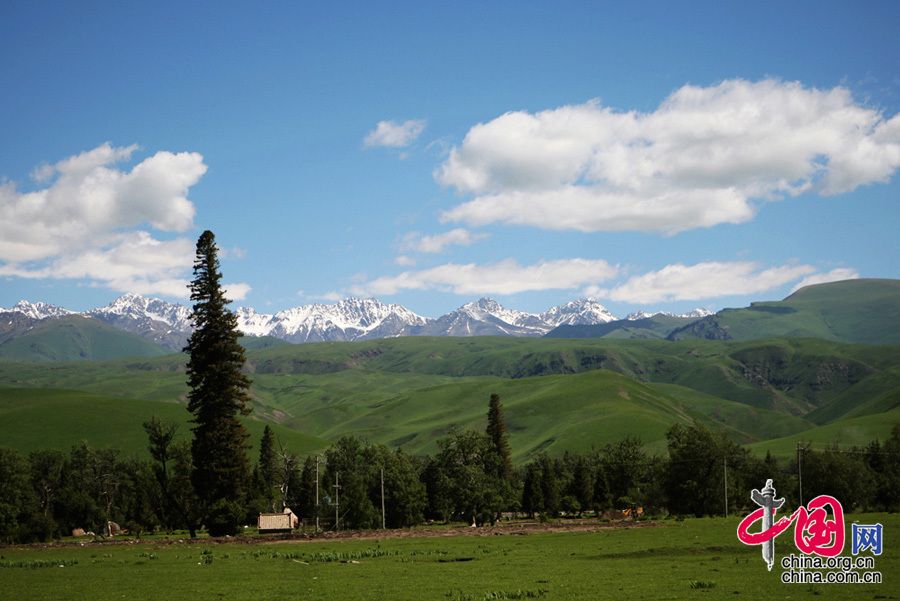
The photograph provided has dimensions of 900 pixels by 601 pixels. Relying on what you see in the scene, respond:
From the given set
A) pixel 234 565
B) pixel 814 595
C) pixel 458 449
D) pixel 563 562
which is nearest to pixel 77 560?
pixel 234 565

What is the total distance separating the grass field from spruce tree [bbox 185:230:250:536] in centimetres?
634

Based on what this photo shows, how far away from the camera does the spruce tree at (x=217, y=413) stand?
74812mm

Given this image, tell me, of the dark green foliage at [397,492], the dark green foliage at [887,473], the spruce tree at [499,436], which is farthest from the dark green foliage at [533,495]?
the dark green foliage at [887,473]

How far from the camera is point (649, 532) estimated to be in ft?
238

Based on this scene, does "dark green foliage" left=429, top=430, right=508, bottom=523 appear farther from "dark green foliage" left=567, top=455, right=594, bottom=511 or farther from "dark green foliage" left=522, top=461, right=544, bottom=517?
"dark green foliage" left=567, top=455, right=594, bottom=511

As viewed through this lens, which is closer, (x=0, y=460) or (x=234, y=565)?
(x=234, y=565)

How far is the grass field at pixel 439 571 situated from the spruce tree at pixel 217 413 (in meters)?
6.34

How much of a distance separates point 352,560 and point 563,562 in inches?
561

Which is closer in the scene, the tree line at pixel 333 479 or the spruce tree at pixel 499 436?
the tree line at pixel 333 479

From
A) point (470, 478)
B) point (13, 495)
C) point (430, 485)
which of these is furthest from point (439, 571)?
point (430, 485)

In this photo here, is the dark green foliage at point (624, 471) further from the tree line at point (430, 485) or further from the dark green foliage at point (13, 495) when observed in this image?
the dark green foliage at point (13, 495)

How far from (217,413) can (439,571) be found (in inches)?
1432

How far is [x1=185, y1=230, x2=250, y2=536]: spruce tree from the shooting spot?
7481 cm

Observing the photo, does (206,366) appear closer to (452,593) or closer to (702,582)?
(452,593)
